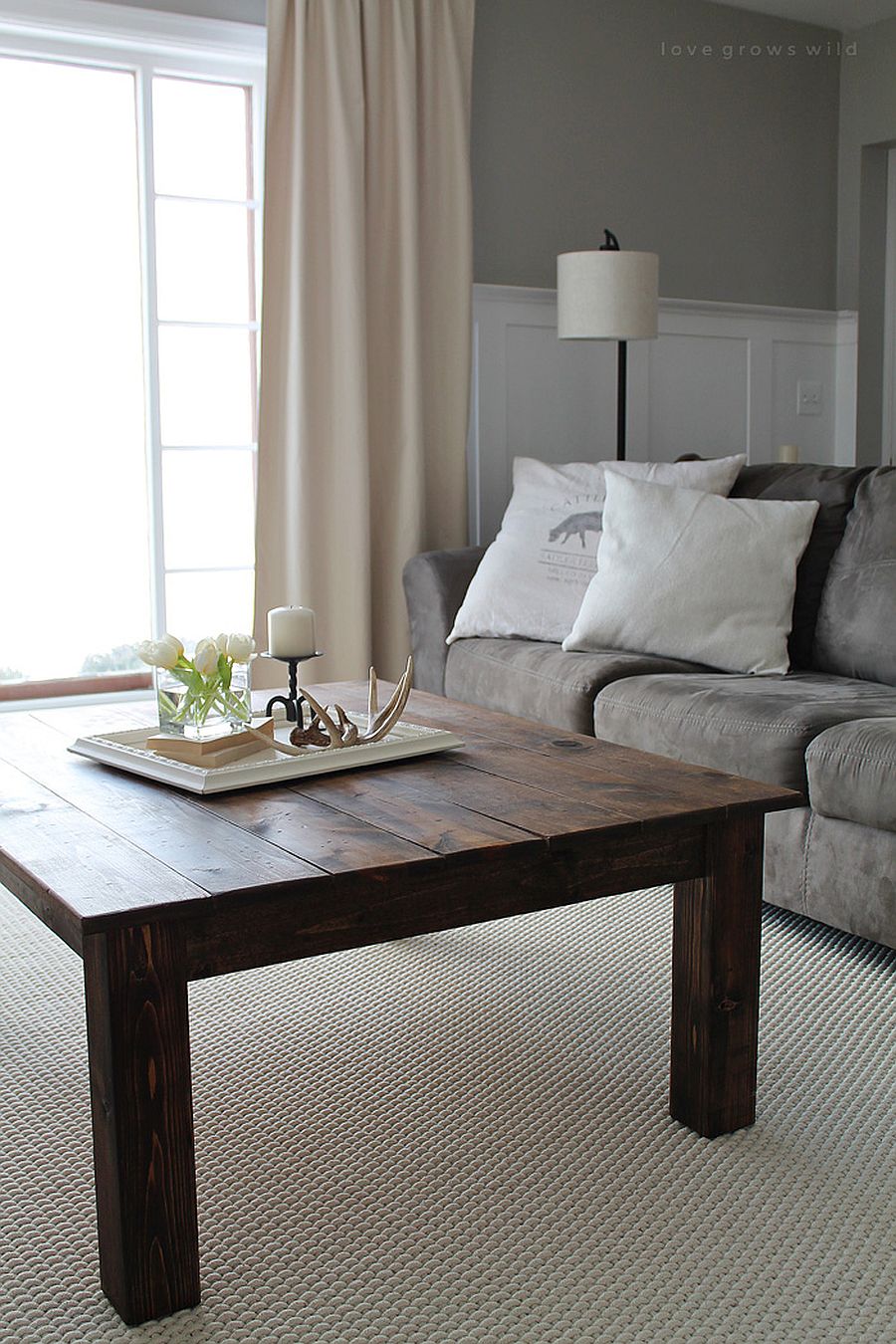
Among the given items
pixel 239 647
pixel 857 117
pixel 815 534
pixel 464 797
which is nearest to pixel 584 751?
pixel 464 797

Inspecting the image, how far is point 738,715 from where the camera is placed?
2518mm

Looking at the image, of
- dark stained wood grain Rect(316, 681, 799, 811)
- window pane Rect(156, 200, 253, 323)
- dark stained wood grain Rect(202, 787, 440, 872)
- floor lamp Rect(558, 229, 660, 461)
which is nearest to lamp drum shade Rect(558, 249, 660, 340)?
floor lamp Rect(558, 229, 660, 461)

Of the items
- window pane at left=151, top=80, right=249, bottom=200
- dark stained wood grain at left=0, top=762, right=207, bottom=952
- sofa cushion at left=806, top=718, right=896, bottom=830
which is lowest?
sofa cushion at left=806, top=718, right=896, bottom=830

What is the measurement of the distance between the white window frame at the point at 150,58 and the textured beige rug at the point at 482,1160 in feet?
6.65

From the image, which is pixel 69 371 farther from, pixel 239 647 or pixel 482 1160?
pixel 482 1160

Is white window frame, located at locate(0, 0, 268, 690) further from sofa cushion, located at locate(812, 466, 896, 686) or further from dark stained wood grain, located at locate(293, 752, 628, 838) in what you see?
dark stained wood grain, located at locate(293, 752, 628, 838)

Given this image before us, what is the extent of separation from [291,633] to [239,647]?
243 mm

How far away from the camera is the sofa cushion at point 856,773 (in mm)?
2182

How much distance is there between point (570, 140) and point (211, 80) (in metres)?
1.25

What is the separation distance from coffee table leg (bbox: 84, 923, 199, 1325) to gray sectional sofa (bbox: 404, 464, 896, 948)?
133 cm

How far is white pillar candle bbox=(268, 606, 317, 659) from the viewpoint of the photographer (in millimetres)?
2205

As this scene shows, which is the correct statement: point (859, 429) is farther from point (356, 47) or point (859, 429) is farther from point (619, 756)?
point (619, 756)

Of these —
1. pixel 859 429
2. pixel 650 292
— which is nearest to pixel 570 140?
pixel 650 292

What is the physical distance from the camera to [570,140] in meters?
4.45
